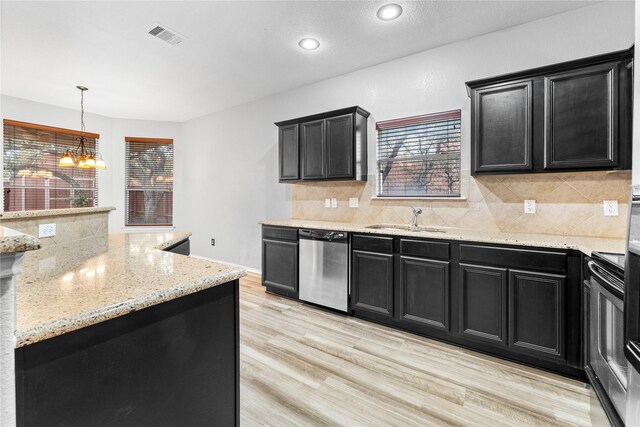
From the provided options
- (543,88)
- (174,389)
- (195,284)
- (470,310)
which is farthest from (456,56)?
(174,389)

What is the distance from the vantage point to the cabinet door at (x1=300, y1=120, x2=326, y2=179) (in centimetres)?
365

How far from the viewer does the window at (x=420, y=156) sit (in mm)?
3182

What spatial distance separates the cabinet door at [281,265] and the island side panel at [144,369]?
229 centimetres

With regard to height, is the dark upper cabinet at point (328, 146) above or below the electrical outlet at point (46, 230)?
above

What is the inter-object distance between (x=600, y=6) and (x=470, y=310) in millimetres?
2682

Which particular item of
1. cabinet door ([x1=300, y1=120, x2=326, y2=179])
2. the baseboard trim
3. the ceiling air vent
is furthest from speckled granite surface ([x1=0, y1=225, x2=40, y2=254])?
cabinet door ([x1=300, y1=120, x2=326, y2=179])

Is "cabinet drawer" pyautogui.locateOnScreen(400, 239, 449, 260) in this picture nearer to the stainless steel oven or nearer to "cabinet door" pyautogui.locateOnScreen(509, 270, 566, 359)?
"cabinet door" pyautogui.locateOnScreen(509, 270, 566, 359)

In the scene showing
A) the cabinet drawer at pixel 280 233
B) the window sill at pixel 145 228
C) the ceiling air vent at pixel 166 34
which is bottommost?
the window sill at pixel 145 228

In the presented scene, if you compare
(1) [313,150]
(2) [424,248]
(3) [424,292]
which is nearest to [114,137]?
(1) [313,150]

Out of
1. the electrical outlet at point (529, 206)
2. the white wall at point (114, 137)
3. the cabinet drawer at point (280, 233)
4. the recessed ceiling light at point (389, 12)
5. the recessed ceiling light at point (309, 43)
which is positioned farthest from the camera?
the white wall at point (114, 137)

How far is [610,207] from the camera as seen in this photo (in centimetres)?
242

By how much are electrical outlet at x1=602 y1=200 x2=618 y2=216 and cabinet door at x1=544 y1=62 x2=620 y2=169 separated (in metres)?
0.42

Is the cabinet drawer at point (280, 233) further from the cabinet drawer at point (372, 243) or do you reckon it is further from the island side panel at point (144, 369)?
the island side panel at point (144, 369)

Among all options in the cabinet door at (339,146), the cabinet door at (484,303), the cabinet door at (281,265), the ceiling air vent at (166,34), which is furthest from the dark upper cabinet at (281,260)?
the ceiling air vent at (166,34)
